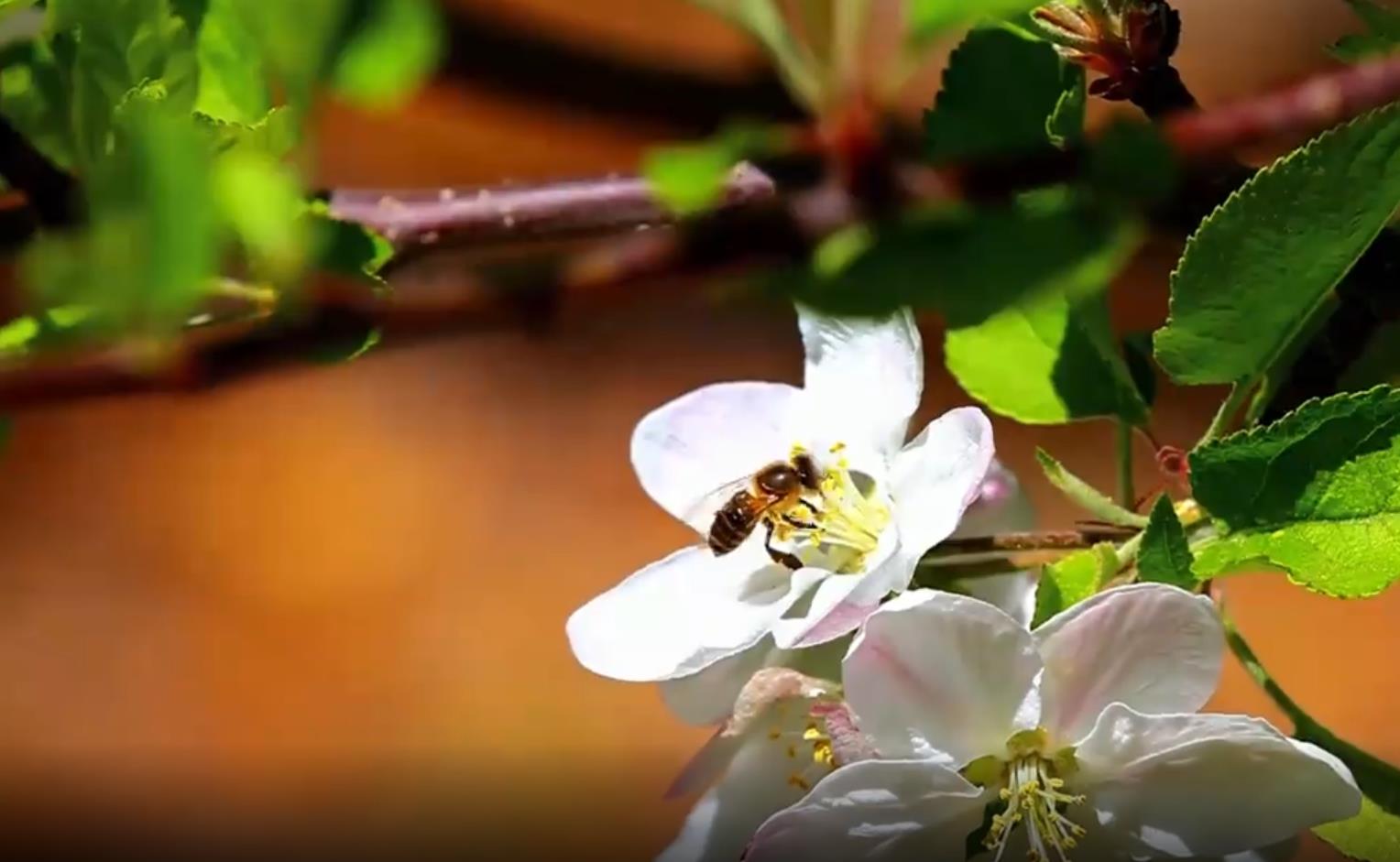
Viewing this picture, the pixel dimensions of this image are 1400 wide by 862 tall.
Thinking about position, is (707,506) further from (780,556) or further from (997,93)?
(997,93)

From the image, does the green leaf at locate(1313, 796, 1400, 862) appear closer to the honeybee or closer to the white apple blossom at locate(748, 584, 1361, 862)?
the white apple blossom at locate(748, 584, 1361, 862)

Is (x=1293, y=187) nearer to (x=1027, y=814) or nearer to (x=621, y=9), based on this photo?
(x=1027, y=814)

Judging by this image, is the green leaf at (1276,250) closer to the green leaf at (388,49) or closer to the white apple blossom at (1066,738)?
the white apple blossom at (1066,738)

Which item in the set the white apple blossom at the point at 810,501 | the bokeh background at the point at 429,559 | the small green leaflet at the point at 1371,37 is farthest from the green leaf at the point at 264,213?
the bokeh background at the point at 429,559

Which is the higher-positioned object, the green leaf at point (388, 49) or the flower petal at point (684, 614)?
the green leaf at point (388, 49)

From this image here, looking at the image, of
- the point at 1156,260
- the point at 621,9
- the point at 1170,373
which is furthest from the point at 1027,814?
the point at 621,9

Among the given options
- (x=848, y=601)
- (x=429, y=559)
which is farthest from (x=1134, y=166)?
(x=429, y=559)

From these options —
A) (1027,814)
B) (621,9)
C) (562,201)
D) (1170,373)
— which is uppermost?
(621,9)

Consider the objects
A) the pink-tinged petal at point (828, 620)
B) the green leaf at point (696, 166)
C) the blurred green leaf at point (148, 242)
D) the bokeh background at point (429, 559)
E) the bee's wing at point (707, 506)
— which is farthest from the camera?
the bokeh background at point (429, 559)
